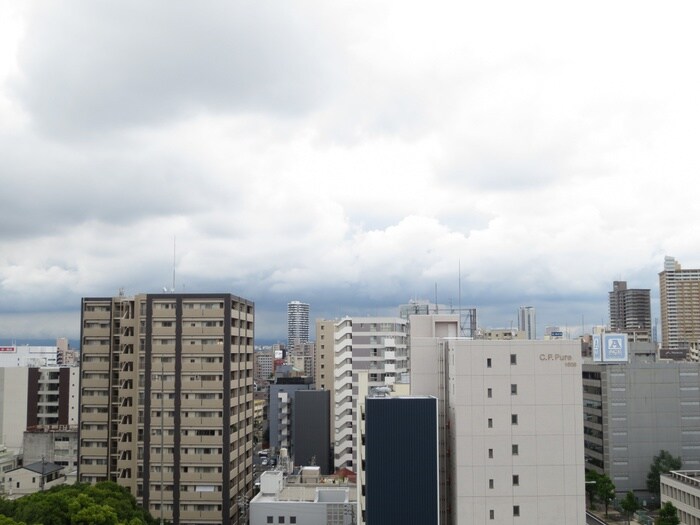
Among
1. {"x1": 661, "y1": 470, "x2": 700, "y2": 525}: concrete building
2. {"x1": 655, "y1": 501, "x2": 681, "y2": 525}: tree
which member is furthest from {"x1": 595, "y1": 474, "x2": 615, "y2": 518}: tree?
{"x1": 655, "y1": 501, "x2": 681, "y2": 525}: tree

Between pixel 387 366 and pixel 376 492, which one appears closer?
pixel 376 492

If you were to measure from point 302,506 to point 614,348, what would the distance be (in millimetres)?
52516

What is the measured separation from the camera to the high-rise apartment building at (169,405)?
222 ft

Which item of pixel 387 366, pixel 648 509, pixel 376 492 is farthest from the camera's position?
pixel 387 366

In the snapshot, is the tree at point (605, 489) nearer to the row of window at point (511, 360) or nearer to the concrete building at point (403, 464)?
the row of window at point (511, 360)

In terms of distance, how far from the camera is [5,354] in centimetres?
13562

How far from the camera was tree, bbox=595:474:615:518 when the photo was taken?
82312 millimetres

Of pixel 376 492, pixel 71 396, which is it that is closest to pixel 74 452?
pixel 71 396

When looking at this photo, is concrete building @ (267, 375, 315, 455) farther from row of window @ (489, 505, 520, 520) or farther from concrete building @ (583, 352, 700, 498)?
row of window @ (489, 505, 520, 520)

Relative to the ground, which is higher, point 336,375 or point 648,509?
Answer: point 336,375

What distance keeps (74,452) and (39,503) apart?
49729 millimetres

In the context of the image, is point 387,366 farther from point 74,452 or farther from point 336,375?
point 74,452

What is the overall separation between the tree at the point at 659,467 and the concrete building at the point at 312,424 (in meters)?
49.1

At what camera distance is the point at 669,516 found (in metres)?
66.1
